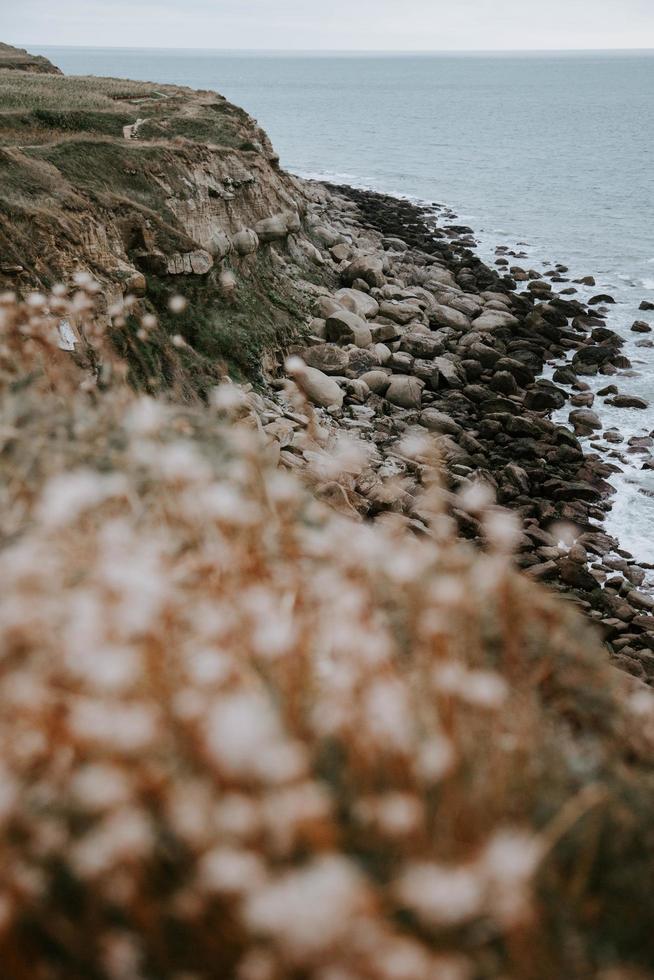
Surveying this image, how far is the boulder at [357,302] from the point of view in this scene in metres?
21.4

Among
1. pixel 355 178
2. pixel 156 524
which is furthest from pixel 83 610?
pixel 355 178

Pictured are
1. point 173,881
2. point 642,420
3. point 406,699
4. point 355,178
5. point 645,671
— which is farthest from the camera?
point 355,178

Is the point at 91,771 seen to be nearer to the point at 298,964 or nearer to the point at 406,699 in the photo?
the point at 298,964

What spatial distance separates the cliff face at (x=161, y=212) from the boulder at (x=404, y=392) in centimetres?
288

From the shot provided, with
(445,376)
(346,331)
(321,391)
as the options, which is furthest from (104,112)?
(445,376)

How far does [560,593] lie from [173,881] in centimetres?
1104

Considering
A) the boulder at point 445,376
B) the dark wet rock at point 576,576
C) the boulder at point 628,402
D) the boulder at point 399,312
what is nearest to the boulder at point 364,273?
the boulder at point 399,312

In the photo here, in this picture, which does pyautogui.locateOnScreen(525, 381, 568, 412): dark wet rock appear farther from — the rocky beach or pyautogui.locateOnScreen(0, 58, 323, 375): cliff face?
the rocky beach

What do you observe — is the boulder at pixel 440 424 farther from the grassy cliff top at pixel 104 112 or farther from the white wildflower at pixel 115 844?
the white wildflower at pixel 115 844

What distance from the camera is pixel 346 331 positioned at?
1962cm

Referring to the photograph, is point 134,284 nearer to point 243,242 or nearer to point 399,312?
point 243,242

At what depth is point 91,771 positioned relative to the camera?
6.53 feet

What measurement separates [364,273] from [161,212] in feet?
25.5

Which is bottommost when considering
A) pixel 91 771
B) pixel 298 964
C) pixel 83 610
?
pixel 298 964
